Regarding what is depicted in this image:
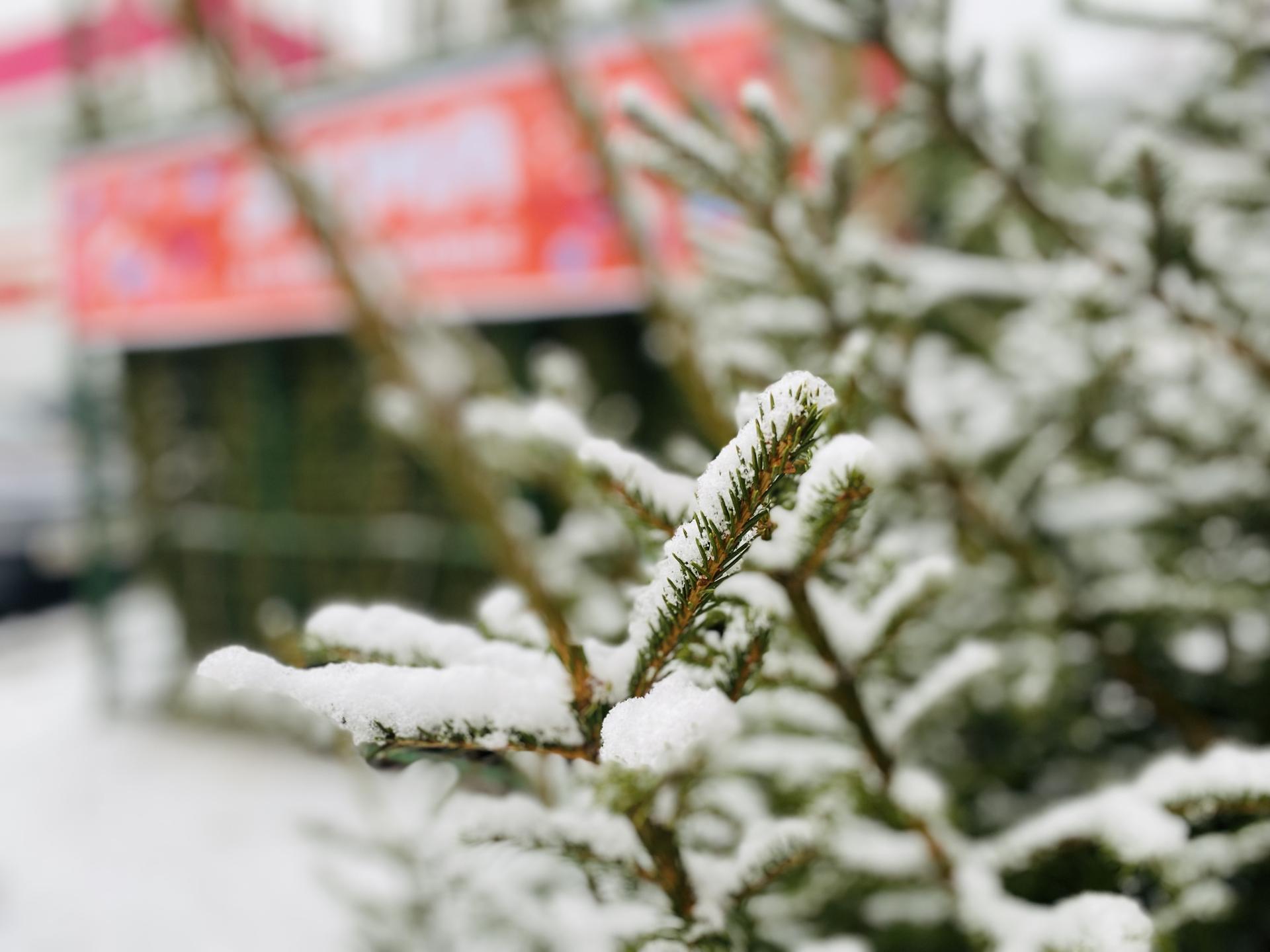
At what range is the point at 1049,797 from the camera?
1.62m

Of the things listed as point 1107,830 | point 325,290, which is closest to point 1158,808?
point 1107,830

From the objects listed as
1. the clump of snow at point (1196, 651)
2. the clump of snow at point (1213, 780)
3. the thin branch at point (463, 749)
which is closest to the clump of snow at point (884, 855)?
the clump of snow at point (1213, 780)

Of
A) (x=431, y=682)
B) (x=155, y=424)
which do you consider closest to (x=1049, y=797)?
(x=431, y=682)

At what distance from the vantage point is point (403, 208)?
4336 mm

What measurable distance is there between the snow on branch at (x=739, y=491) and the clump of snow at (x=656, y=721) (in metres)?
0.04

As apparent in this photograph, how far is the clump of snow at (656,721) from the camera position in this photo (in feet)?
1.50

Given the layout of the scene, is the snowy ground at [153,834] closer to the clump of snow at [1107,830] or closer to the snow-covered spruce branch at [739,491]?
the clump of snow at [1107,830]

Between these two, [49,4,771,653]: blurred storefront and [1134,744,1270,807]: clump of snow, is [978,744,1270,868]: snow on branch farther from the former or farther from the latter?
[49,4,771,653]: blurred storefront

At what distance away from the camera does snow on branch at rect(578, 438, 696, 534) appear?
0.63m

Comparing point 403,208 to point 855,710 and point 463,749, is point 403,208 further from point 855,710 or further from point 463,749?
point 463,749

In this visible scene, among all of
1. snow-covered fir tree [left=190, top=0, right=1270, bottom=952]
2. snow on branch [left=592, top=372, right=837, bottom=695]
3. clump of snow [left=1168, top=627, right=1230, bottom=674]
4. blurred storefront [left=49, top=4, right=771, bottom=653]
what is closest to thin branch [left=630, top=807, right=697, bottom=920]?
snow-covered fir tree [left=190, top=0, right=1270, bottom=952]

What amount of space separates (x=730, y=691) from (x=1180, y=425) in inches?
48.6

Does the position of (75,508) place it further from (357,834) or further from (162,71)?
(357,834)

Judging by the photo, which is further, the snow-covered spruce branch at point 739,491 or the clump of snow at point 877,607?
the clump of snow at point 877,607
